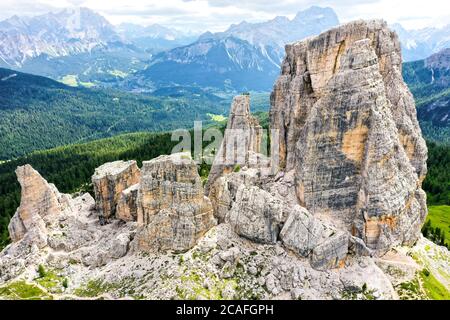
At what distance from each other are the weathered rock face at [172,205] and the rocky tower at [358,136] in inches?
781

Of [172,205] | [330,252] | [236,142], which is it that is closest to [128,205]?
[172,205]

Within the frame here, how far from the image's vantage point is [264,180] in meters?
81.3

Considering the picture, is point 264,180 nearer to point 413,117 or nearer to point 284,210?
point 284,210

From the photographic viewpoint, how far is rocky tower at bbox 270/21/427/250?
64500mm

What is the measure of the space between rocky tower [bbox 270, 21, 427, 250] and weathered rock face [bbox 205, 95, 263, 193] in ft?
58.2

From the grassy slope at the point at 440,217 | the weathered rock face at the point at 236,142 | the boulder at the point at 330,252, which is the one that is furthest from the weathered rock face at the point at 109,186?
the grassy slope at the point at 440,217

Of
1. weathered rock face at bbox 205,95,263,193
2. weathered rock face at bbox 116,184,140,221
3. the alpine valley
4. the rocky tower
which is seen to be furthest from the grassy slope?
weathered rock face at bbox 116,184,140,221

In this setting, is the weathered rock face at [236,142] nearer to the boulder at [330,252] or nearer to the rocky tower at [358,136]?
the rocky tower at [358,136]

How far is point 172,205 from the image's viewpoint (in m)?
70.1

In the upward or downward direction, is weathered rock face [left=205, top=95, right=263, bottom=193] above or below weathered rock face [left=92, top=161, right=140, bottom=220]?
above

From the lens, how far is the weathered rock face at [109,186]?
3521 inches

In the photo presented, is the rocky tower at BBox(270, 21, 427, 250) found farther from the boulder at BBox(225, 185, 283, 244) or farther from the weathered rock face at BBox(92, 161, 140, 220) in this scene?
the weathered rock face at BBox(92, 161, 140, 220)

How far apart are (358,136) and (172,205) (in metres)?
36.1

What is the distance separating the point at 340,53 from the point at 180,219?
43430mm
